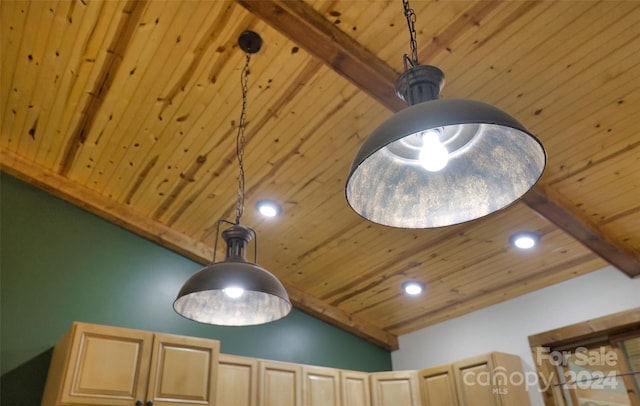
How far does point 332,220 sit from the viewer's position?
3516 millimetres

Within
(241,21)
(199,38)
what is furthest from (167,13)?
(241,21)

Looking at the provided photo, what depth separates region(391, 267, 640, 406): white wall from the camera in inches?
137

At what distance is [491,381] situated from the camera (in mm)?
3574

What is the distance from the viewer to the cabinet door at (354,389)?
396 centimetres

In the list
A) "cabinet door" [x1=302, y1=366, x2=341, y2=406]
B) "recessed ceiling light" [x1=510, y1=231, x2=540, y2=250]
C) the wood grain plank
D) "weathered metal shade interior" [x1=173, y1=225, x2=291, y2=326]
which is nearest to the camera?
"weathered metal shade interior" [x1=173, y1=225, x2=291, y2=326]

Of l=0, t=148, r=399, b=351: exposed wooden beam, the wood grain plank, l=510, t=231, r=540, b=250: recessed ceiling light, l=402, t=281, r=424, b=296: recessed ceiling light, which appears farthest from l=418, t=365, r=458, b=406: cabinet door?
the wood grain plank

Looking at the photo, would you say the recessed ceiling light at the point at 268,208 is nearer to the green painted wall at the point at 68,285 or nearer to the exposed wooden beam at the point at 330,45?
the green painted wall at the point at 68,285

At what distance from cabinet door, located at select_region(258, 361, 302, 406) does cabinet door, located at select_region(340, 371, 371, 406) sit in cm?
42

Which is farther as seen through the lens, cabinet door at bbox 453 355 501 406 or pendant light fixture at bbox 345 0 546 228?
cabinet door at bbox 453 355 501 406

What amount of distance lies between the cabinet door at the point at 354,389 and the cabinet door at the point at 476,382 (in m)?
0.74

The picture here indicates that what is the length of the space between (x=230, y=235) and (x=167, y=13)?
122 centimetres

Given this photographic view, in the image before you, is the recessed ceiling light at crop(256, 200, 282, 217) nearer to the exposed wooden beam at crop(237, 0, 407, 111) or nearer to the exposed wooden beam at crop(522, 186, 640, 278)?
the exposed wooden beam at crop(237, 0, 407, 111)

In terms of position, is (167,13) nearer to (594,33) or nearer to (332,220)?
(332,220)

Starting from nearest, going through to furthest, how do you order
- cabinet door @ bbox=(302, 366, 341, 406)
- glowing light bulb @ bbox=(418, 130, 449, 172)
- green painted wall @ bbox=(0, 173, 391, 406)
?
glowing light bulb @ bbox=(418, 130, 449, 172) < green painted wall @ bbox=(0, 173, 391, 406) < cabinet door @ bbox=(302, 366, 341, 406)
